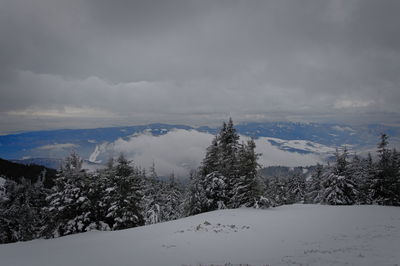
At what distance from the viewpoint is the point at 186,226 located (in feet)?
68.6

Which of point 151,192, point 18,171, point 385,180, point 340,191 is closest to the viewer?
point 385,180

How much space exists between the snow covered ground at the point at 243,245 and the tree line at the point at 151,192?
6.14 m

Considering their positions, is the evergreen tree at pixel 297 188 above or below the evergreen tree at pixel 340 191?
below

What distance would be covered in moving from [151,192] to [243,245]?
1350 inches

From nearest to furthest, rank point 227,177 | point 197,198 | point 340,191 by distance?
point 227,177
point 197,198
point 340,191

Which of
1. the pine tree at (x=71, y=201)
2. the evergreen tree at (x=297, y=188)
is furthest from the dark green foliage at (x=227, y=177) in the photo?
the evergreen tree at (x=297, y=188)

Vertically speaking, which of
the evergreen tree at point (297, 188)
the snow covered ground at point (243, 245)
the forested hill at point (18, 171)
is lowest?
the forested hill at point (18, 171)

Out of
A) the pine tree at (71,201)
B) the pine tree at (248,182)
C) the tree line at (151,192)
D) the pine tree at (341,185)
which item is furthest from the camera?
the pine tree at (341,185)

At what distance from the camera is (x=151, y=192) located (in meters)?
45.7

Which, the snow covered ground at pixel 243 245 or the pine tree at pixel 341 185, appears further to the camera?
the pine tree at pixel 341 185

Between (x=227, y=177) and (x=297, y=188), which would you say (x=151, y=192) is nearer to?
(x=227, y=177)

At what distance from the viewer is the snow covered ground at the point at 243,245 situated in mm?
11438

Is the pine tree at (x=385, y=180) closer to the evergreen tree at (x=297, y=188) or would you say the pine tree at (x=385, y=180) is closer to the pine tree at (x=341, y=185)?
the pine tree at (x=341, y=185)

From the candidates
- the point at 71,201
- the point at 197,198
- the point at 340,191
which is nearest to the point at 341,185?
the point at 340,191
